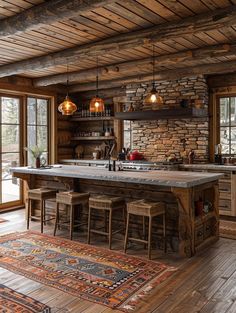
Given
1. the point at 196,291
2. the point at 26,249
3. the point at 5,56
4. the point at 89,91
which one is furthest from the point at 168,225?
the point at 89,91

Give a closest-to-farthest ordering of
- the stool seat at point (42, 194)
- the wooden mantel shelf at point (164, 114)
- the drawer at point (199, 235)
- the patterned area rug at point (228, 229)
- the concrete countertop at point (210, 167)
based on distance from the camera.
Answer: the drawer at point (199, 235)
the patterned area rug at point (228, 229)
the stool seat at point (42, 194)
the concrete countertop at point (210, 167)
the wooden mantel shelf at point (164, 114)

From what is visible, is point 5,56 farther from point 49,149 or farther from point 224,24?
point 224,24

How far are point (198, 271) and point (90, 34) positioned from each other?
318 centimetres

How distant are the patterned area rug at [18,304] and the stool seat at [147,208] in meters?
1.60

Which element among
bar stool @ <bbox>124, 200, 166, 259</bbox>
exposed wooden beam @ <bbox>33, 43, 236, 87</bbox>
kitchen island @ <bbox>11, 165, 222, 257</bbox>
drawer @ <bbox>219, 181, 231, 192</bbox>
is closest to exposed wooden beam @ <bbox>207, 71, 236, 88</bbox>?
exposed wooden beam @ <bbox>33, 43, 236, 87</bbox>

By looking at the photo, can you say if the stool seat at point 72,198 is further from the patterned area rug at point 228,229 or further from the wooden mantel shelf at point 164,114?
the wooden mantel shelf at point 164,114

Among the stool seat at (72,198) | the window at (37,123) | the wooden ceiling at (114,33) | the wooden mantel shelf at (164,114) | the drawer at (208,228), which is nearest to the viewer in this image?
the wooden ceiling at (114,33)

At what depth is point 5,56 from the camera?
17.7ft

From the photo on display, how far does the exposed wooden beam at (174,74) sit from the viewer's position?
564 centimetres

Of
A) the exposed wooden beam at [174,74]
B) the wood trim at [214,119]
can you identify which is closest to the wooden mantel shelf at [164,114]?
the wood trim at [214,119]

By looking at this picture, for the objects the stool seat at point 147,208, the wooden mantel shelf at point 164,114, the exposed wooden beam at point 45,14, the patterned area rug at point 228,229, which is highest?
the exposed wooden beam at point 45,14

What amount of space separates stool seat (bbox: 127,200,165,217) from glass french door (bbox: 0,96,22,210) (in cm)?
365

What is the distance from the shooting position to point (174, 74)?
616cm

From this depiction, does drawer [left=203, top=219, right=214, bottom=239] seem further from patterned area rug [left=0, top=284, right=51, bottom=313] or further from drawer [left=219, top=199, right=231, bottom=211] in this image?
patterned area rug [left=0, top=284, right=51, bottom=313]
